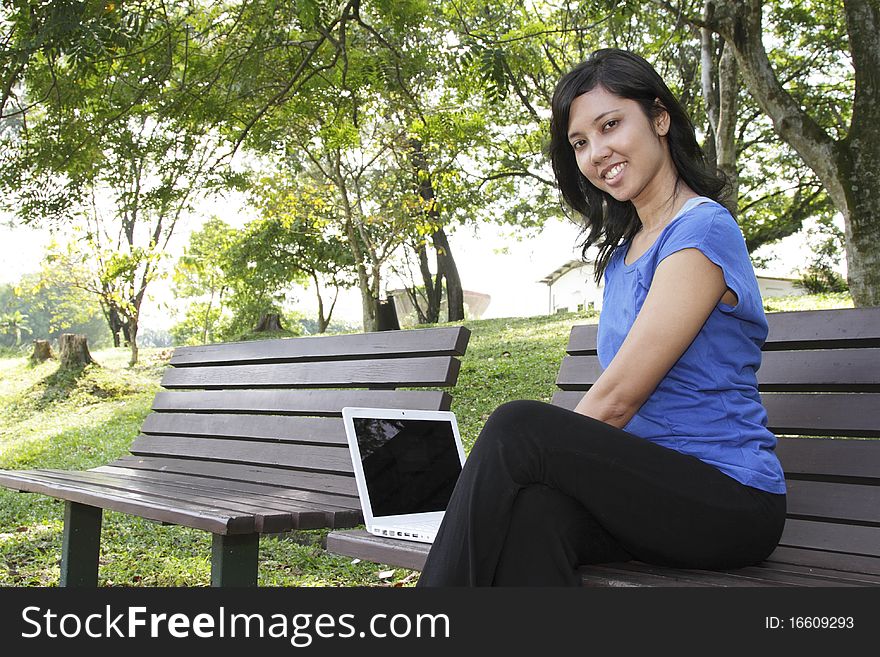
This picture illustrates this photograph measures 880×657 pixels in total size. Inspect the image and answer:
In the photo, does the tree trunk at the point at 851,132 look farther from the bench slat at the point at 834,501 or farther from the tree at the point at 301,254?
the tree at the point at 301,254

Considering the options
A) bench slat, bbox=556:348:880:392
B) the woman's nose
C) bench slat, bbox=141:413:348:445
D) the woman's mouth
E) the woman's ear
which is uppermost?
the woman's ear

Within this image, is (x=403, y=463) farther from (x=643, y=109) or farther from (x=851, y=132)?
(x=851, y=132)

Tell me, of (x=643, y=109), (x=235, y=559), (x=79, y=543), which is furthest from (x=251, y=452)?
(x=643, y=109)

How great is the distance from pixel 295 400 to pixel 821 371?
7.47 ft

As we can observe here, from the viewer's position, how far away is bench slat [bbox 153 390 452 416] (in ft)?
11.2

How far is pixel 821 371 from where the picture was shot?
2.70 metres

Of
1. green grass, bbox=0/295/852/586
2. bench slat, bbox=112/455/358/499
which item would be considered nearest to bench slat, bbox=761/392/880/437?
bench slat, bbox=112/455/358/499

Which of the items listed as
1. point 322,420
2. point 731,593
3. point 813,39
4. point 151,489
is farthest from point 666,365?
point 813,39

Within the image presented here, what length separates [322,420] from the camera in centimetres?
385

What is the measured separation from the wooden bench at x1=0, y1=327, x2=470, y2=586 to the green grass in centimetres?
63

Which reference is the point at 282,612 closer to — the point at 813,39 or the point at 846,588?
the point at 846,588

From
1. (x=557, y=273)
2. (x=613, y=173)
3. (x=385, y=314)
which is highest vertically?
(x=557, y=273)

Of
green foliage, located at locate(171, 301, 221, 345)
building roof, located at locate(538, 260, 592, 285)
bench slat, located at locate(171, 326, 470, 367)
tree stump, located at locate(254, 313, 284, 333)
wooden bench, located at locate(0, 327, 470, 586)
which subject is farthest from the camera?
building roof, located at locate(538, 260, 592, 285)

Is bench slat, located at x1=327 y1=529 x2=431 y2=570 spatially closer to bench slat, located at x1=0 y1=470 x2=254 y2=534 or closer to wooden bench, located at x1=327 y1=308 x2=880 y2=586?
wooden bench, located at x1=327 y1=308 x2=880 y2=586
